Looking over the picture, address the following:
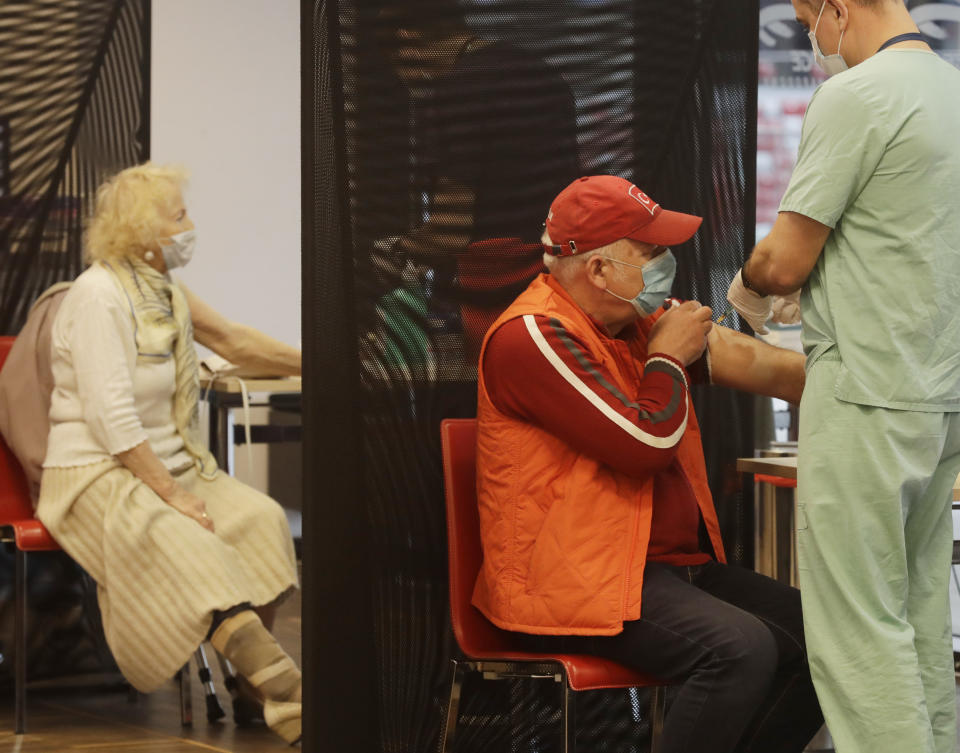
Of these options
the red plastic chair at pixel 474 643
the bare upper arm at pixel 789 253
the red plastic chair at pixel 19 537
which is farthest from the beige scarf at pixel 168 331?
the bare upper arm at pixel 789 253

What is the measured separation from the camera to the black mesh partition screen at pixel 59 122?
423 centimetres

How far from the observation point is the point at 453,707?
252cm

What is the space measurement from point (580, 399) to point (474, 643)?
1.65ft

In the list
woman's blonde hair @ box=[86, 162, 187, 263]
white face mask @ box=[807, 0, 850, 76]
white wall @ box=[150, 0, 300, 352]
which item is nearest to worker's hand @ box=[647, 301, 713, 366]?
white face mask @ box=[807, 0, 850, 76]

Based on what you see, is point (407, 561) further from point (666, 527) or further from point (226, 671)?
point (226, 671)

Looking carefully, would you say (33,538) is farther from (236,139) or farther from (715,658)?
(236,139)

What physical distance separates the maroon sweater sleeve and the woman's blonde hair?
1811mm

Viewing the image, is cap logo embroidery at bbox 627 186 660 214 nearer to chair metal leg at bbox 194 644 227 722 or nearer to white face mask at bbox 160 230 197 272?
white face mask at bbox 160 230 197 272

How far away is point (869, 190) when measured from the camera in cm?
216

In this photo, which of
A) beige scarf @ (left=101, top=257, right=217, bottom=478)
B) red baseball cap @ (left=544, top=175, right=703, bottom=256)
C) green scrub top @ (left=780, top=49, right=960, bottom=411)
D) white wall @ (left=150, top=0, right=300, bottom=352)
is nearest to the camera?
green scrub top @ (left=780, top=49, right=960, bottom=411)

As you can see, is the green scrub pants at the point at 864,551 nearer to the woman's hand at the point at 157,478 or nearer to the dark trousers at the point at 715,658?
the dark trousers at the point at 715,658

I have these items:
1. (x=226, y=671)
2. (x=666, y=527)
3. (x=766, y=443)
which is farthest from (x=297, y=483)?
(x=666, y=527)

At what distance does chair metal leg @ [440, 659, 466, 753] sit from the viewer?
250cm

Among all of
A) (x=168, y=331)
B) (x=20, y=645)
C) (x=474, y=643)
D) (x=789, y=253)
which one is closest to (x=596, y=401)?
(x=789, y=253)
